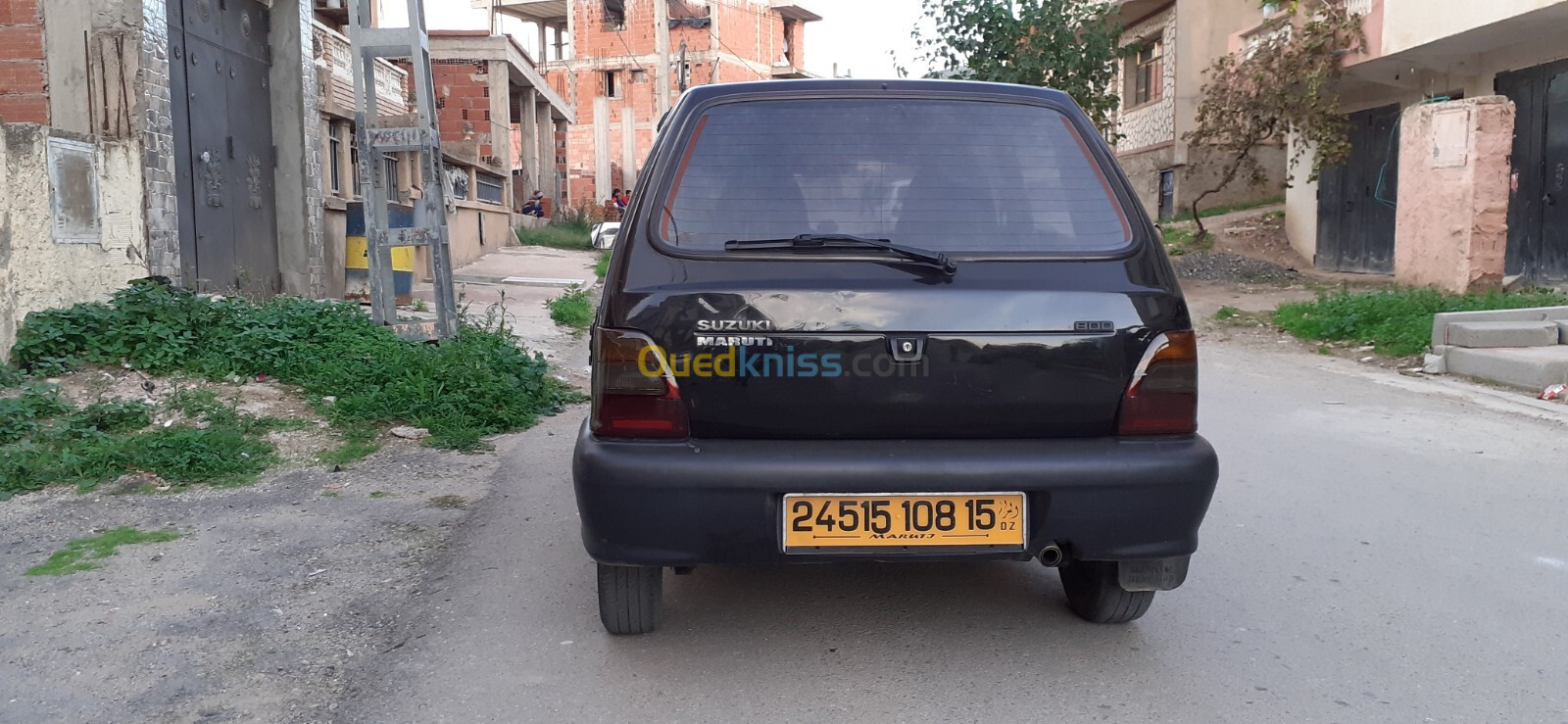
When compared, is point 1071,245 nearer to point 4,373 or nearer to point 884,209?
point 884,209

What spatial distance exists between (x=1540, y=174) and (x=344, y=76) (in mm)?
14134

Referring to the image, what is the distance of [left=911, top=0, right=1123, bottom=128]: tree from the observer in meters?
16.6

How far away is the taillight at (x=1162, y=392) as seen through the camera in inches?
114

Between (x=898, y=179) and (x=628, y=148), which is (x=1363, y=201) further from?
(x=628, y=148)

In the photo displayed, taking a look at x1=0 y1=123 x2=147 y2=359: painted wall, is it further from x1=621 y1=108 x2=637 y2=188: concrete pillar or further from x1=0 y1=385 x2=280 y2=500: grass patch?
x1=621 y1=108 x2=637 y2=188: concrete pillar

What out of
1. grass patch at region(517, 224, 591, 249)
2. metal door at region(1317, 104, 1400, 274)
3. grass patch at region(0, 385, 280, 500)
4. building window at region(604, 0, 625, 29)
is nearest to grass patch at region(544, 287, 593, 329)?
grass patch at region(0, 385, 280, 500)

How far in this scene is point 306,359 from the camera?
6.93 metres

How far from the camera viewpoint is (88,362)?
6.52m

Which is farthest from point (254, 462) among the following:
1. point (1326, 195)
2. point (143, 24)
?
point (1326, 195)

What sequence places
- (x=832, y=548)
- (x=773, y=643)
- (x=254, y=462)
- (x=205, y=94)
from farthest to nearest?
1. (x=205, y=94)
2. (x=254, y=462)
3. (x=773, y=643)
4. (x=832, y=548)

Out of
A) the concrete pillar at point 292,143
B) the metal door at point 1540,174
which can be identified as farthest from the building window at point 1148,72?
the concrete pillar at point 292,143

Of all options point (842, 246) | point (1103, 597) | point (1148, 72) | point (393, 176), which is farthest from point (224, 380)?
point (1148, 72)

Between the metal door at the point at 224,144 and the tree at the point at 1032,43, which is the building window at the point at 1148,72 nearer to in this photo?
the tree at the point at 1032,43

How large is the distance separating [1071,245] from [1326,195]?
16.5 metres
